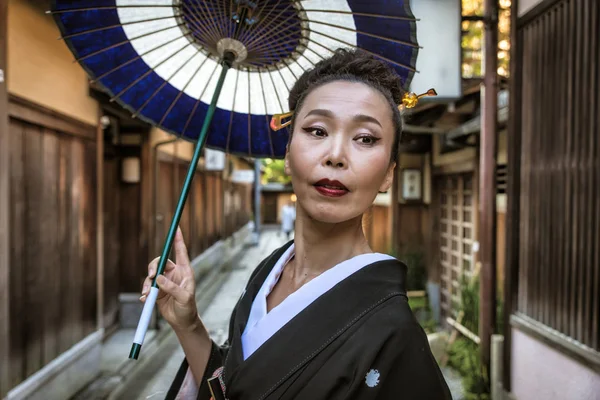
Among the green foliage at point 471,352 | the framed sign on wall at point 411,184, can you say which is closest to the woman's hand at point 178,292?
the green foliage at point 471,352

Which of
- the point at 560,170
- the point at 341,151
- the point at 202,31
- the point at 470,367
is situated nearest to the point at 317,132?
the point at 341,151

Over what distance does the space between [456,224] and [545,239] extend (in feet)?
13.9

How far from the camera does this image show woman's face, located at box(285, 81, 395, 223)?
152 centimetres

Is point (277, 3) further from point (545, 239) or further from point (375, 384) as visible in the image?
point (545, 239)

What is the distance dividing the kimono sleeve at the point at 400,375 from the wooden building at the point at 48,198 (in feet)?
11.8

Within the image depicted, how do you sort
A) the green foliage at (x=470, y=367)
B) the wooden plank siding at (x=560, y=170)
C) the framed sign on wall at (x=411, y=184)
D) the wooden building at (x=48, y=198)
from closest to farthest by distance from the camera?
1. the wooden plank siding at (x=560, y=170)
2. the wooden building at (x=48, y=198)
3. the green foliage at (x=470, y=367)
4. the framed sign on wall at (x=411, y=184)

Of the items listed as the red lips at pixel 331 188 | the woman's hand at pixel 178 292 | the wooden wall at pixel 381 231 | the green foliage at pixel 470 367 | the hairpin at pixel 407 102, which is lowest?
the green foliage at pixel 470 367

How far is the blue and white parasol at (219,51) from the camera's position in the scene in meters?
1.87

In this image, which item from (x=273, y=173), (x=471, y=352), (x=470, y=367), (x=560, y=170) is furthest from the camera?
(x=273, y=173)

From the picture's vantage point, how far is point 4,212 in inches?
144

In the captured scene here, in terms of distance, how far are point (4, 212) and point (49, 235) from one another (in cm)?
126

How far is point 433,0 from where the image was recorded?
504 cm

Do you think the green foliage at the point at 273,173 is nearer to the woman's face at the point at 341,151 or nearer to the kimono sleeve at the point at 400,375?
the woman's face at the point at 341,151

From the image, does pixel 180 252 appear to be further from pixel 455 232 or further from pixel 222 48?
pixel 455 232
